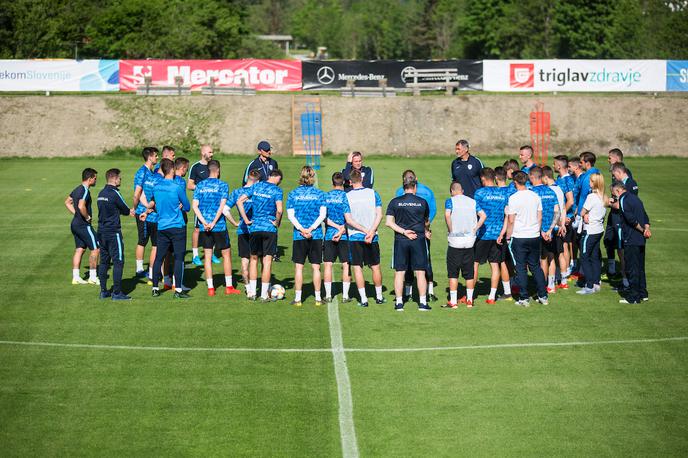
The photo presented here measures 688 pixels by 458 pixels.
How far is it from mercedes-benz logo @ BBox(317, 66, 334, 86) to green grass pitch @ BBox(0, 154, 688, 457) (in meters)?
29.4

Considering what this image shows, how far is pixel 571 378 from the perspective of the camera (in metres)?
12.7

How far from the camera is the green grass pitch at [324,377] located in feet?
34.9

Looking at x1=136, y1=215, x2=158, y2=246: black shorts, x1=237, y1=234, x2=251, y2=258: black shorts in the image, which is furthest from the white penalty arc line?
x1=136, y1=215, x2=158, y2=246: black shorts

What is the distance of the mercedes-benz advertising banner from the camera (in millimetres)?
47094

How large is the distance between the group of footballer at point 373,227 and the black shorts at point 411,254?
0.7 inches

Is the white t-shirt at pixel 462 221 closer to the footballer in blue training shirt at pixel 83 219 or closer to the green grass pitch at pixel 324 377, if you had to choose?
the green grass pitch at pixel 324 377

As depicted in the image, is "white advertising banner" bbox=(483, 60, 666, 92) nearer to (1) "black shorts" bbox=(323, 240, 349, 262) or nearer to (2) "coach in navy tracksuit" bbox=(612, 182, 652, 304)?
(2) "coach in navy tracksuit" bbox=(612, 182, 652, 304)

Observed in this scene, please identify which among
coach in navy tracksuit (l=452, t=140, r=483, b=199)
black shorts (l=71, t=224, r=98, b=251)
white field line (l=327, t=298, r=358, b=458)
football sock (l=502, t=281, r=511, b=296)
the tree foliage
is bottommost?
white field line (l=327, t=298, r=358, b=458)

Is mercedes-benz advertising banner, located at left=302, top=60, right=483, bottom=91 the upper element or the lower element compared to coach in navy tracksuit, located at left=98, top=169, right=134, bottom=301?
upper

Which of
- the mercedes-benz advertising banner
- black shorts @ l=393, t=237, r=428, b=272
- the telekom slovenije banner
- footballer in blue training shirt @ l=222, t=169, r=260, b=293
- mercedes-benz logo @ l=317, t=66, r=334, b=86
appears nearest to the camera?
black shorts @ l=393, t=237, r=428, b=272

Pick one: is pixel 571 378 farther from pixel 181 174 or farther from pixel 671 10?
pixel 671 10

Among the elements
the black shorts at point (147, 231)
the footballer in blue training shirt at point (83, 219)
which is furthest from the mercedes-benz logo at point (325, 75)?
the footballer in blue training shirt at point (83, 219)

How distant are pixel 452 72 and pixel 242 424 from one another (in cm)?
3780

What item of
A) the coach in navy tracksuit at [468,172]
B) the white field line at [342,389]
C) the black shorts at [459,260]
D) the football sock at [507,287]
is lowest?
the white field line at [342,389]
